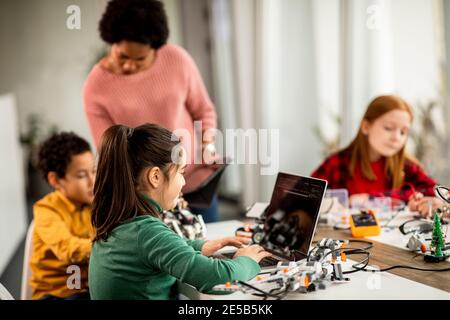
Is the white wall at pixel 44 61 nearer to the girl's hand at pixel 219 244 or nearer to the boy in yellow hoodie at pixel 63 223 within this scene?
the boy in yellow hoodie at pixel 63 223

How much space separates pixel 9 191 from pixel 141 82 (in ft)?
5.62

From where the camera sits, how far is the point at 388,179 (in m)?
2.19

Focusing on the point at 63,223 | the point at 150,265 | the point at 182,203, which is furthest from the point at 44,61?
the point at 150,265

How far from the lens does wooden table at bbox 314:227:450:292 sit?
4.17 feet

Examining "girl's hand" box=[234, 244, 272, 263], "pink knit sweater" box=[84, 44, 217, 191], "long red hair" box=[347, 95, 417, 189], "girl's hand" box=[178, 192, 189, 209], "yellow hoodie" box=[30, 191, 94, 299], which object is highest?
"pink knit sweater" box=[84, 44, 217, 191]

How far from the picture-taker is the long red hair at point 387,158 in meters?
2.15

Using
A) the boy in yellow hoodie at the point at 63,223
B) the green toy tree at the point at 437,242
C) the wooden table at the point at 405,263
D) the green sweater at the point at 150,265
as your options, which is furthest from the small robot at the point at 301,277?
the boy in yellow hoodie at the point at 63,223

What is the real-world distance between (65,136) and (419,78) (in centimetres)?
195

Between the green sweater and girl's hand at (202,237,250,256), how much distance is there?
13cm

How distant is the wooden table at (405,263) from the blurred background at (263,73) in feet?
5.04

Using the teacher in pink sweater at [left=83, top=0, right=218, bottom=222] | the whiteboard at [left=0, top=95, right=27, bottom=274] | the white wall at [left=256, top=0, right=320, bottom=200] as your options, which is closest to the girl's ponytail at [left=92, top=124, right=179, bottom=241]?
the teacher in pink sweater at [left=83, top=0, right=218, bottom=222]

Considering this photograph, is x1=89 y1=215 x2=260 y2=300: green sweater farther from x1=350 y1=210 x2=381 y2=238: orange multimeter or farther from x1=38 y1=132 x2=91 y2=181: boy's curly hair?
x1=38 y1=132 x2=91 y2=181: boy's curly hair

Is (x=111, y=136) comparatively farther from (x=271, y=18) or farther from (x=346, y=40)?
(x=271, y=18)
